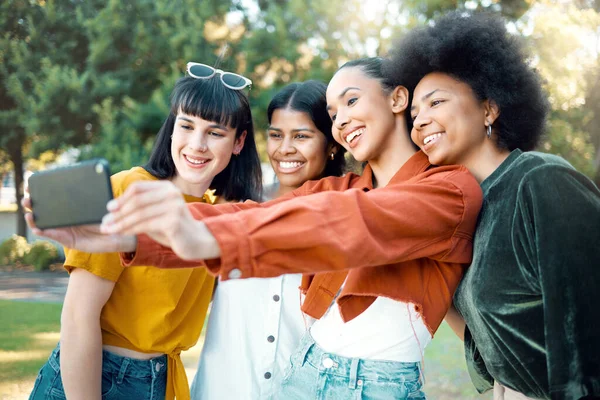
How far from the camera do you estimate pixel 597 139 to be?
16578 mm

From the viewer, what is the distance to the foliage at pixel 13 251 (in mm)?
14594

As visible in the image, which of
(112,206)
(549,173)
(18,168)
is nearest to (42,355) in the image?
(112,206)

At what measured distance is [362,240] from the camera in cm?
150

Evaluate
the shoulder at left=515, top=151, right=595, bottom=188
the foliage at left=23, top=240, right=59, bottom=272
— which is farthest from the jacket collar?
the foliage at left=23, top=240, right=59, bottom=272

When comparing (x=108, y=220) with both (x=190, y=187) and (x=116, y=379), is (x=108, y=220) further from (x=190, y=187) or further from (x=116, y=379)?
(x=190, y=187)

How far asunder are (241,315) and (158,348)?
0.45 meters

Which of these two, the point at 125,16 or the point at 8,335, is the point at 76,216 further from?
the point at 125,16

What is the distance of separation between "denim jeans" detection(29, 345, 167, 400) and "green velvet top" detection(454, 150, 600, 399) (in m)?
1.35

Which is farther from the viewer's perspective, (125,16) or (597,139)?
(597,139)

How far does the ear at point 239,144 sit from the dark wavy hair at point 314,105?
220 mm

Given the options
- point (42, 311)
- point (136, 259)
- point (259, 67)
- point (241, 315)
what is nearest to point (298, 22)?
point (259, 67)

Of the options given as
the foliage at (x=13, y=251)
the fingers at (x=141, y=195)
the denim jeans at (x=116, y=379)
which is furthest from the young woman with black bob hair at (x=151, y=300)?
the foliage at (x=13, y=251)

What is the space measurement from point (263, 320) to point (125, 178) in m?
0.90

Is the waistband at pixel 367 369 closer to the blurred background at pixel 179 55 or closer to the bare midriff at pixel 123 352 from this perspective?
the bare midriff at pixel 123 352
